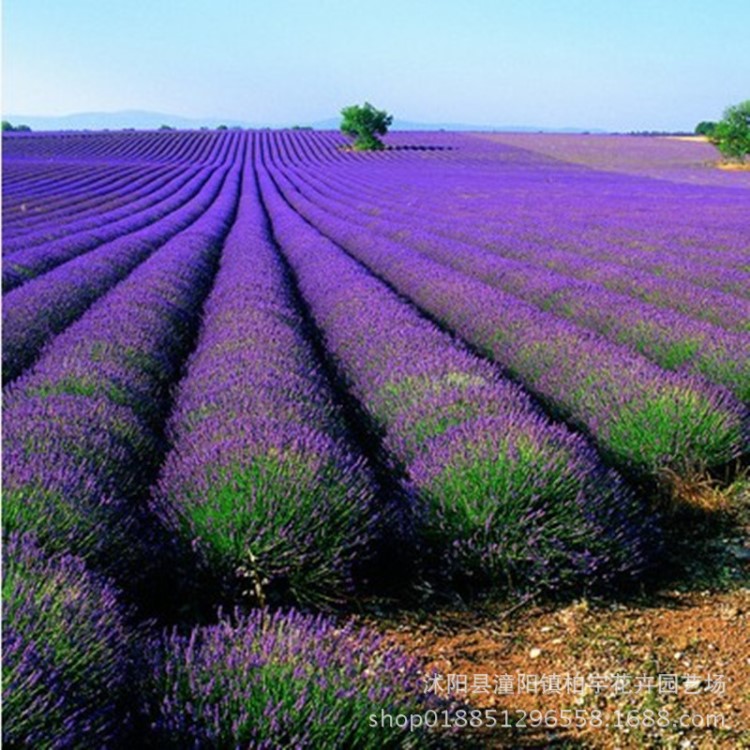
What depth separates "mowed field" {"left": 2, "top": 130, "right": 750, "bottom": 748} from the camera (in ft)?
6.26

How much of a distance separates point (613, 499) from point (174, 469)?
162 cm

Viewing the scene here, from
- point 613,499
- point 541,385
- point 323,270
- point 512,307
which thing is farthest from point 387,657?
point 323,270

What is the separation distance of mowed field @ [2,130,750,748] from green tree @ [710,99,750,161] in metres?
43.5

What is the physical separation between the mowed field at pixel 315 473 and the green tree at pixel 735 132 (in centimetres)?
4349

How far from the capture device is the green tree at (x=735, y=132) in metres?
47.3

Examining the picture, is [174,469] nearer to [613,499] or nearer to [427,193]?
[613,499]

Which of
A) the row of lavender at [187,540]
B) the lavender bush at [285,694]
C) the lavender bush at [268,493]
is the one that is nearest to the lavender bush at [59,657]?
the row of lavender at [187,540]

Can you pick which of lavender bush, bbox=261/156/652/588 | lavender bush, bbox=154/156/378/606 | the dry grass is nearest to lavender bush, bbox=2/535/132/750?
lavender bush, bbox=154/156/378/606

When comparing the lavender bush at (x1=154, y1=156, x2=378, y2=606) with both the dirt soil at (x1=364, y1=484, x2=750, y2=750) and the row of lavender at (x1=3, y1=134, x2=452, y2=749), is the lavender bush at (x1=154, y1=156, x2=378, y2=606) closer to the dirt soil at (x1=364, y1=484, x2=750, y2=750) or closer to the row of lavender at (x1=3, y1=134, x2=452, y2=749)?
the row of lavender at (x1=3, y1=134, x2=452, y2=749)

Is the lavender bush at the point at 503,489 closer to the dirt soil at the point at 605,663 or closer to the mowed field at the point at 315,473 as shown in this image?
the mowed field at the point at 315,473

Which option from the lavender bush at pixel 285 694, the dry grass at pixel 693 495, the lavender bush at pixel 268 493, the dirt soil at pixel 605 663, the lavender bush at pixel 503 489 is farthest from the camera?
the dry grass at pixel 693 495

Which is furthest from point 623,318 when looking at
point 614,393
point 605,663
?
point 605,663

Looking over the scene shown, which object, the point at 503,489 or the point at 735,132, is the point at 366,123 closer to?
the point at 735,132

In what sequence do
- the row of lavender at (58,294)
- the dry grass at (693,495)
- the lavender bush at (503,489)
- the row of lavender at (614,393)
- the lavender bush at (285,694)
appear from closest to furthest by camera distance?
the lavender bush at (285,694) < the lavender bush at (503,489) < the dry grass at (693,495) < the row of lavender at (614,393) < the row of lavender at (58,294)
